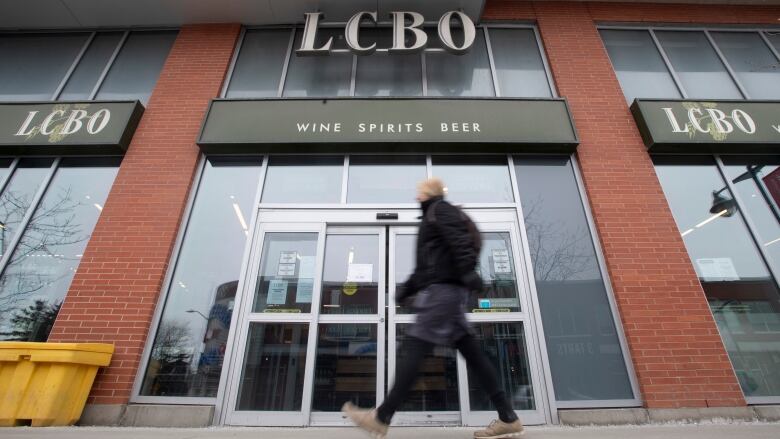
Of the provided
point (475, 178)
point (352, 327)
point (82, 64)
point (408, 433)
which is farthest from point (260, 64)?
point (408, 433)

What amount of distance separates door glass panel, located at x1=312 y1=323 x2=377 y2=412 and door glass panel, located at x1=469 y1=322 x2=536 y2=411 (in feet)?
3.48

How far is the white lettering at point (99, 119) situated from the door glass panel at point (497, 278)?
17.1ft

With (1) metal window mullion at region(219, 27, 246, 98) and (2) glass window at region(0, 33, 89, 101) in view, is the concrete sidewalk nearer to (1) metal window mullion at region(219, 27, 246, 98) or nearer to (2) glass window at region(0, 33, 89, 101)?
(1) metal window mullion at region(219, 27, 246, 98)

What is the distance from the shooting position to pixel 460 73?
5848 millimetres

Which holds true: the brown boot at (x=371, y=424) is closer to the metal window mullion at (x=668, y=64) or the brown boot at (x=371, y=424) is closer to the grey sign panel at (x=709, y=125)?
the grey sign panel at (x=709, y=125)

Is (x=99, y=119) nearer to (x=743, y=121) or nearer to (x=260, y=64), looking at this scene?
(x=260, y=64)

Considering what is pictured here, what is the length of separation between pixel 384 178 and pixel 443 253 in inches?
108

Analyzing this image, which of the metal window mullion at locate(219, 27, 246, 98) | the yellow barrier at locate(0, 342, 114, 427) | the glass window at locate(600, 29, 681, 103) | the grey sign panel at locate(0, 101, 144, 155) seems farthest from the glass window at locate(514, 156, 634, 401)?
the grey sign panel at locate(0, 101, 144, 155)

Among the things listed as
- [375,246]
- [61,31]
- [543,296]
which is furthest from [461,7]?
[61,31]

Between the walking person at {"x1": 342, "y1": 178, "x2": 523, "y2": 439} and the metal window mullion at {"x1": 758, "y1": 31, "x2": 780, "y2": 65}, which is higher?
the metal window mullion at {"x1": 758, "y1": 31, "x2": 780, "y2": 65}

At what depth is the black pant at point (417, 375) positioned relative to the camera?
2.10 m

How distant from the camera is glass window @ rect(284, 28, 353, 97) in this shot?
18.7 feet

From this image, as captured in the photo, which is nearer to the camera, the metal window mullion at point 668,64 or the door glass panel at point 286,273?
the door glass panel at point 286,273

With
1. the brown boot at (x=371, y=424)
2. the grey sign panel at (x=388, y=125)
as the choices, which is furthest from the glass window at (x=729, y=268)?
the brown boot at (x=371, y=424)
